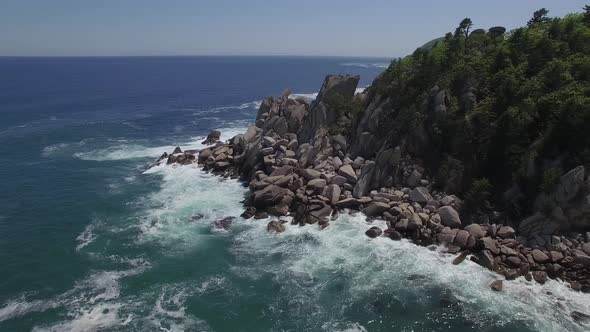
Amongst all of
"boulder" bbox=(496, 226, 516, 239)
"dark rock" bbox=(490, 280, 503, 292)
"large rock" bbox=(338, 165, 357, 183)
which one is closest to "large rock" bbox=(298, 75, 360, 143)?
"large rock" bbox=(338, 165, 357, 183)

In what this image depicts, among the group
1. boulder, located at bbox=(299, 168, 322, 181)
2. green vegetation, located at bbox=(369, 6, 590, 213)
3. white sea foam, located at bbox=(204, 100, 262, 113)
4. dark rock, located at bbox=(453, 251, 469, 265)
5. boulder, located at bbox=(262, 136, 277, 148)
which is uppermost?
green vegetation, located at bbox=(369, 6, 590, 213)

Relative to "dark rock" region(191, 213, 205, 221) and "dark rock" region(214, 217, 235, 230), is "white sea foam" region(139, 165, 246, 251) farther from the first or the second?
"dark rock" region(214, 217, 235, 230)

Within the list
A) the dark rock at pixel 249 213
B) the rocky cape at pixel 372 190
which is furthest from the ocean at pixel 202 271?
the rocky cape at pixel 372 190

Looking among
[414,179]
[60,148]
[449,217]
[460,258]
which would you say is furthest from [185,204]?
[60,148]

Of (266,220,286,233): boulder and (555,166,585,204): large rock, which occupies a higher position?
(555,166,585,204): large rock

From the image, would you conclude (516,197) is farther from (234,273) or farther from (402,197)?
(234,273)

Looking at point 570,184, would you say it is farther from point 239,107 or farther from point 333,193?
point 239,107
